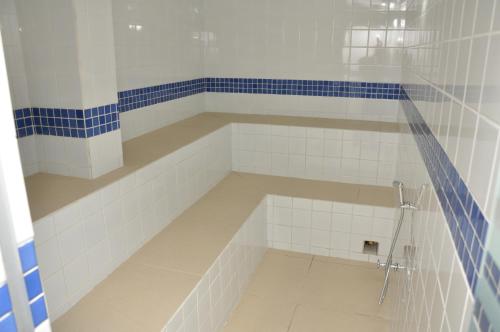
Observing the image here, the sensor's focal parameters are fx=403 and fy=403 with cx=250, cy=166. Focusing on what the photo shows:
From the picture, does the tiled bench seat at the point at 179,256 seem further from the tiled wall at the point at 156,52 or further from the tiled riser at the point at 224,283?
the tiled wall at the point at 156,52

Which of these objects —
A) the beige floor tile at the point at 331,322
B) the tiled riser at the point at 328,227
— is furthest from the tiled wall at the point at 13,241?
the tiled riser at the point at 328,227

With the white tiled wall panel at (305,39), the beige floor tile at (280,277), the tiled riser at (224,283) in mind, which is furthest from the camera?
the white tiled wall panel at (305,39)

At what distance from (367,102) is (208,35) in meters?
1.82

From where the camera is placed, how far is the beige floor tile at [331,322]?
249 centimetres

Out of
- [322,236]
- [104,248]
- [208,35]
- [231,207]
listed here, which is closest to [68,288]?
[104,248]

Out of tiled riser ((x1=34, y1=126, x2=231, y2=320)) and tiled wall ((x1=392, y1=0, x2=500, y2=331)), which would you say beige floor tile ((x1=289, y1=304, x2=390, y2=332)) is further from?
tiled riser ((x1=34, y1=126, x2=231, y2=320))

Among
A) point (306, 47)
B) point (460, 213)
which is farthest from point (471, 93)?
point (306, 47)

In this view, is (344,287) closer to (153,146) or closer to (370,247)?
(370,247)

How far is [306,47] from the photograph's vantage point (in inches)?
161

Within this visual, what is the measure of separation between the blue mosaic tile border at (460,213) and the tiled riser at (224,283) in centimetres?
130

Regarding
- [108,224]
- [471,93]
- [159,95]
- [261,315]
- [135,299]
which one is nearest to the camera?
[471,93]

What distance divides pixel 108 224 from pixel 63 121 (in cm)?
65

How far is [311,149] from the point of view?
149 inches

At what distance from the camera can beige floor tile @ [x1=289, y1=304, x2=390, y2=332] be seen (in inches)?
98.2
